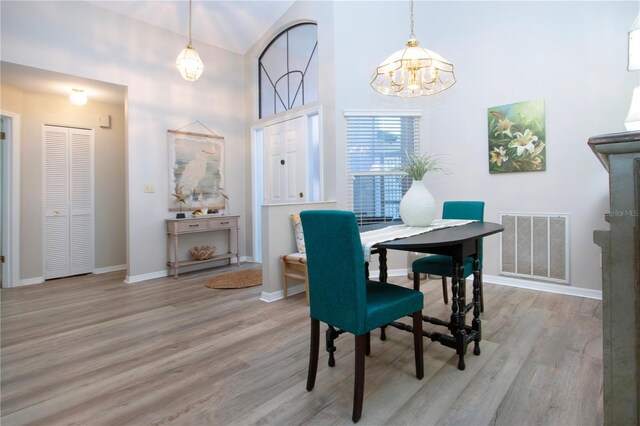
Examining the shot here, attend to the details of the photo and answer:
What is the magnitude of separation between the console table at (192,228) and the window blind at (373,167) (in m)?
1.98

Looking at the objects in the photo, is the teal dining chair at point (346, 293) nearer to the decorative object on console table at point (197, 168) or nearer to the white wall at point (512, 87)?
the white wall at point (512, 87)

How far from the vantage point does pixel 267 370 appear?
197 centimetres

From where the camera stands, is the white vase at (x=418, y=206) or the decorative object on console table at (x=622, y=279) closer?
the decorative object on console table at (x=622, y=279)

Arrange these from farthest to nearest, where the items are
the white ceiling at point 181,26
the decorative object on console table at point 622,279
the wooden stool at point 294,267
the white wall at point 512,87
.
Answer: the white ceiling at point 181,26, the wooden stool at point 294,267, the white wall at point 512,87, the decorative object on console table at point 622,279

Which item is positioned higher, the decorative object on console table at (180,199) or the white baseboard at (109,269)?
the decorative object on console table at (180,199)

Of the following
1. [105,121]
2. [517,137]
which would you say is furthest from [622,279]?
[105,121]

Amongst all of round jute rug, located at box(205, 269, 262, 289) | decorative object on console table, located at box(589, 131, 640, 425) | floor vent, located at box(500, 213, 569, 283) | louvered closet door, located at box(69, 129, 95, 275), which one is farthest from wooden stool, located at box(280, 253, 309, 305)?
louvered closet door, located at box(69, 129, 95, 275)

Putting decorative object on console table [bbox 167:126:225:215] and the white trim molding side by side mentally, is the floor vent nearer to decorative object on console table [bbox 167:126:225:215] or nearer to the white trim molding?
decorative object on console table [bbox 167:126:225:215]

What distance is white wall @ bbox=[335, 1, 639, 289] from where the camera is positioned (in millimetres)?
3076

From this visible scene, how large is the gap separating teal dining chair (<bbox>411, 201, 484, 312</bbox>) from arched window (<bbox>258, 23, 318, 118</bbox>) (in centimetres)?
246

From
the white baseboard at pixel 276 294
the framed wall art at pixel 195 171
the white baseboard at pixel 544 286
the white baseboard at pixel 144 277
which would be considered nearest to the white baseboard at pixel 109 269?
the white baseboard at pixel 144 277

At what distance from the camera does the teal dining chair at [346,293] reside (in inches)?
59.1

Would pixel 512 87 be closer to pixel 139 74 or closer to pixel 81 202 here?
pixel 139 74

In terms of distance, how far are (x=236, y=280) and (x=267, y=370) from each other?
228 cm
